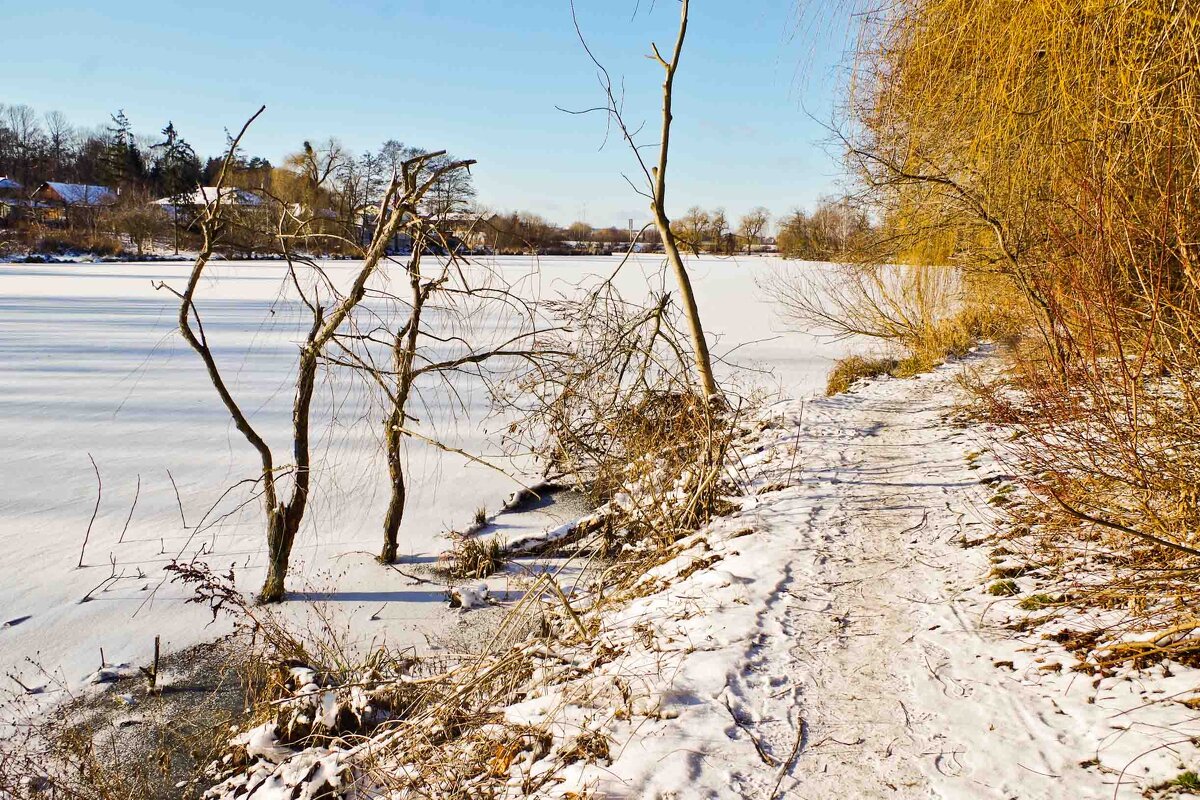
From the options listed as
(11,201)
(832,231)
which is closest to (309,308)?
(832,231)

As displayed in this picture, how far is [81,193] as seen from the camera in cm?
5897

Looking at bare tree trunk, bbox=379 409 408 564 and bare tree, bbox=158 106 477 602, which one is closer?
bare tree, bbox=158 106 477 602

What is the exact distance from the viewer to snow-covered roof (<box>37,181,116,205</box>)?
56.9 metres

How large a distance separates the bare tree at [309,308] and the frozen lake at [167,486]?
0.26 meters

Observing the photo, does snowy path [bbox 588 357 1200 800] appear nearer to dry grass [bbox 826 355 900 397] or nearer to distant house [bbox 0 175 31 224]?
dry grass [bbox 826 355 900 397]

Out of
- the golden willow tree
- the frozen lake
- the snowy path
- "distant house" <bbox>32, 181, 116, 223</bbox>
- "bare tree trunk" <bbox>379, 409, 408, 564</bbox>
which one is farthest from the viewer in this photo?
"distant house" <bbox>32, 181, 116, 223</bbox>

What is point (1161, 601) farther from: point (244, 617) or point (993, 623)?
point (244, 617)

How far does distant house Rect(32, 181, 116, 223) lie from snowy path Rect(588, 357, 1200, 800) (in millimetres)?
59249

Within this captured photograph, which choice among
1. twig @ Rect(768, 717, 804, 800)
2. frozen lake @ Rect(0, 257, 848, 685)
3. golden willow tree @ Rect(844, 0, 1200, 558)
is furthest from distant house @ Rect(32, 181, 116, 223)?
twig @ Rect(768, 717, 804, 800)

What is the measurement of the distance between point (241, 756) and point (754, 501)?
3602 mm

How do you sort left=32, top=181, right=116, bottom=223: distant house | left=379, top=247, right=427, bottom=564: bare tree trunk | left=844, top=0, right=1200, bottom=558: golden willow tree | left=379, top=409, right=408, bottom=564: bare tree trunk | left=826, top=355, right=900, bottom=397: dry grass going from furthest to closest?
left=32, top=181, right=116, bottom=223: distant house
left=826, top=355, right=900, bottom=397: dry grass
left=379, top=409, right=408, bottom=564: bare tree trunk
left=379, top=247, right=427, bottom=564: bare tree trunk
left=844, top=0, right=1200, bottom=558: golden willow tree

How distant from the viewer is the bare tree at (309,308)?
5.35 metres

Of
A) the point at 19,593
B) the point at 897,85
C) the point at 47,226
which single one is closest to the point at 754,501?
the point at 897,85

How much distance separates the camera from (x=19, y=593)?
5680 mm
